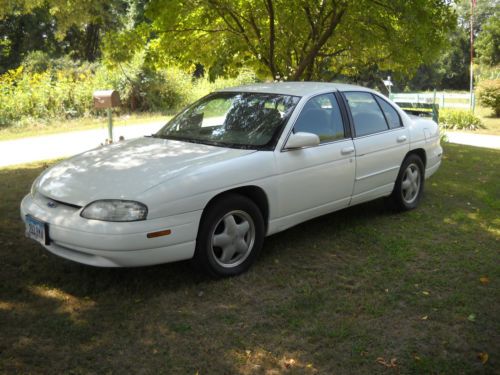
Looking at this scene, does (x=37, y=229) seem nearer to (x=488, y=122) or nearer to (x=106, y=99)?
(x=106, y=99)

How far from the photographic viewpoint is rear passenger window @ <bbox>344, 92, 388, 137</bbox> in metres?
5.51

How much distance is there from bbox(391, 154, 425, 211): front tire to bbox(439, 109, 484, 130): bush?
1304 cm

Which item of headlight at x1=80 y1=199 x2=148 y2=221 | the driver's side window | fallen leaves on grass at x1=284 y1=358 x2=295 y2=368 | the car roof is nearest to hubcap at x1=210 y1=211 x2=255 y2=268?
headlight at x1=80 y1=199 x2=148 y2=221

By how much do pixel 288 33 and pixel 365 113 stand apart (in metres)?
4.16

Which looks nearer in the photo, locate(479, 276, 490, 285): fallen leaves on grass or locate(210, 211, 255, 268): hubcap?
locate(210, 211, 255, 268): hubcap

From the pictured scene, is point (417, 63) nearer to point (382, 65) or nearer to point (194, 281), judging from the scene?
point (382, 65)

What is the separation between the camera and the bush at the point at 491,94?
2102 cm

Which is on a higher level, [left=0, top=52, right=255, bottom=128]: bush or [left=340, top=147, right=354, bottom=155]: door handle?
[left=0, top=52, right=255, bottom=128]: bush

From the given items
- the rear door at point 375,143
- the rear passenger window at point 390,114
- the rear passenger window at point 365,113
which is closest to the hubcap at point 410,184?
the rear door at point 375,143

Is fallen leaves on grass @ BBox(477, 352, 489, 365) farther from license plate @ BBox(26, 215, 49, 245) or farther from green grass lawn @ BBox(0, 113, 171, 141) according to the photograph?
green grass lawn @ BBox(0, 113, 171, 141)

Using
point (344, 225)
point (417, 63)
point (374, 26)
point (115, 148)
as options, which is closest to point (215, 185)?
point (115, 148)

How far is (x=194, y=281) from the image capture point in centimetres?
432

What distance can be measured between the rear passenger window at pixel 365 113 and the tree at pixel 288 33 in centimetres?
260

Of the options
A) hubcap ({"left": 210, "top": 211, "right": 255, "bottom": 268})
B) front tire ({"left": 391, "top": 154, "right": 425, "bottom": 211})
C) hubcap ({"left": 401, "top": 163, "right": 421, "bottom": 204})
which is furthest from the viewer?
hubcap ({"left": 401, "top": 163, "right": 421, "bottom": 204})
